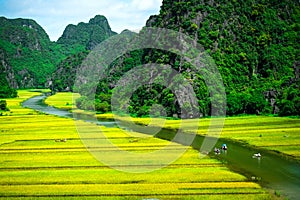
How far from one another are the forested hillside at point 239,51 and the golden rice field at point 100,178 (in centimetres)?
3825

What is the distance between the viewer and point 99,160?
30531 mm

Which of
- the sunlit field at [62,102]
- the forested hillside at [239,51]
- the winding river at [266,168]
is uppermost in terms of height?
the forested hillside at [239,51]

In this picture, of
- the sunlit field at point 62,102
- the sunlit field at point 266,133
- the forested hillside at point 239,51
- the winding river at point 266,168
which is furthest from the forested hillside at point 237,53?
the winding river at point 266,168

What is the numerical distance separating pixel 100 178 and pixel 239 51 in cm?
7149

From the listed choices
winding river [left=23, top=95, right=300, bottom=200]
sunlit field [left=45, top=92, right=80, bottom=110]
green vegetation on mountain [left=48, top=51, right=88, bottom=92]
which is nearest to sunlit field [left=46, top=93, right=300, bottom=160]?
winding river [left=23, top=95, right=300, bottom=200]

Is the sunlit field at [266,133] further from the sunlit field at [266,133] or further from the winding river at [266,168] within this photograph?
the winding river at [266,168]

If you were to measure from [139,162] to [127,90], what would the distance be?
60077 mm

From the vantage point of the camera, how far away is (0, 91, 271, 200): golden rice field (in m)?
21.5

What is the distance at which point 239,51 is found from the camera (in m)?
89.4

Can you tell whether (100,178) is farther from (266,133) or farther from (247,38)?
(247,38)

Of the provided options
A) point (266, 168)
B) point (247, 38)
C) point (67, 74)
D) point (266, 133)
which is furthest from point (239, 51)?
point (67, 74)

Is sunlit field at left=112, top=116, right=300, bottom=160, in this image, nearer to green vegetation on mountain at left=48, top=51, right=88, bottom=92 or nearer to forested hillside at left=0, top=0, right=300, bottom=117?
forested hillside at left=0, top=0, right=300, bottom=117

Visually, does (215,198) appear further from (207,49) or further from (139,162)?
(207,49)

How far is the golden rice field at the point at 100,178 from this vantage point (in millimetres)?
21453
